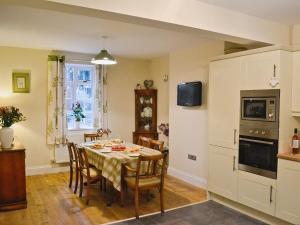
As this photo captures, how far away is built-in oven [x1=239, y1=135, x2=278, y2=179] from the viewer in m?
3.04

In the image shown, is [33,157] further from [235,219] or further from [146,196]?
[235,219]

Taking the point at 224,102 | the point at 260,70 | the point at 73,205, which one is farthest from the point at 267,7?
the point at 73,205

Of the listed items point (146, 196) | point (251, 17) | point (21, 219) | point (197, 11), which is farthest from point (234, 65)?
point (21, 219)

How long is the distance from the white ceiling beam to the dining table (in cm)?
180

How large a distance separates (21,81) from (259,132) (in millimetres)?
4199

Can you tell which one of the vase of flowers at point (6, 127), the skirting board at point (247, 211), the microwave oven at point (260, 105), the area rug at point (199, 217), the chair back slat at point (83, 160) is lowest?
the area rug at point (199, 217)

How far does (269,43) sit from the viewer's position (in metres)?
3.24

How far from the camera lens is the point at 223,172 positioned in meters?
3.64

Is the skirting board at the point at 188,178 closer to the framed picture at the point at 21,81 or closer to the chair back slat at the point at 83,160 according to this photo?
the chair back slat at the point at 83,160

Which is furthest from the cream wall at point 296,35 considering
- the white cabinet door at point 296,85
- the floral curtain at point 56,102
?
the floral curtain at point 56,102

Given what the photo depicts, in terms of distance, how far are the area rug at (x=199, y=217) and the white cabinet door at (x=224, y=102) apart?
871 millimetres

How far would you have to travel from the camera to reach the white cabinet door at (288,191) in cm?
283

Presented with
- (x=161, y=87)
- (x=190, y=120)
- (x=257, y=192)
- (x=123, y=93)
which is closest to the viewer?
(x=257, y=192)

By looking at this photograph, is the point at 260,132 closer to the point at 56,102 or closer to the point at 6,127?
the point at 6,127
